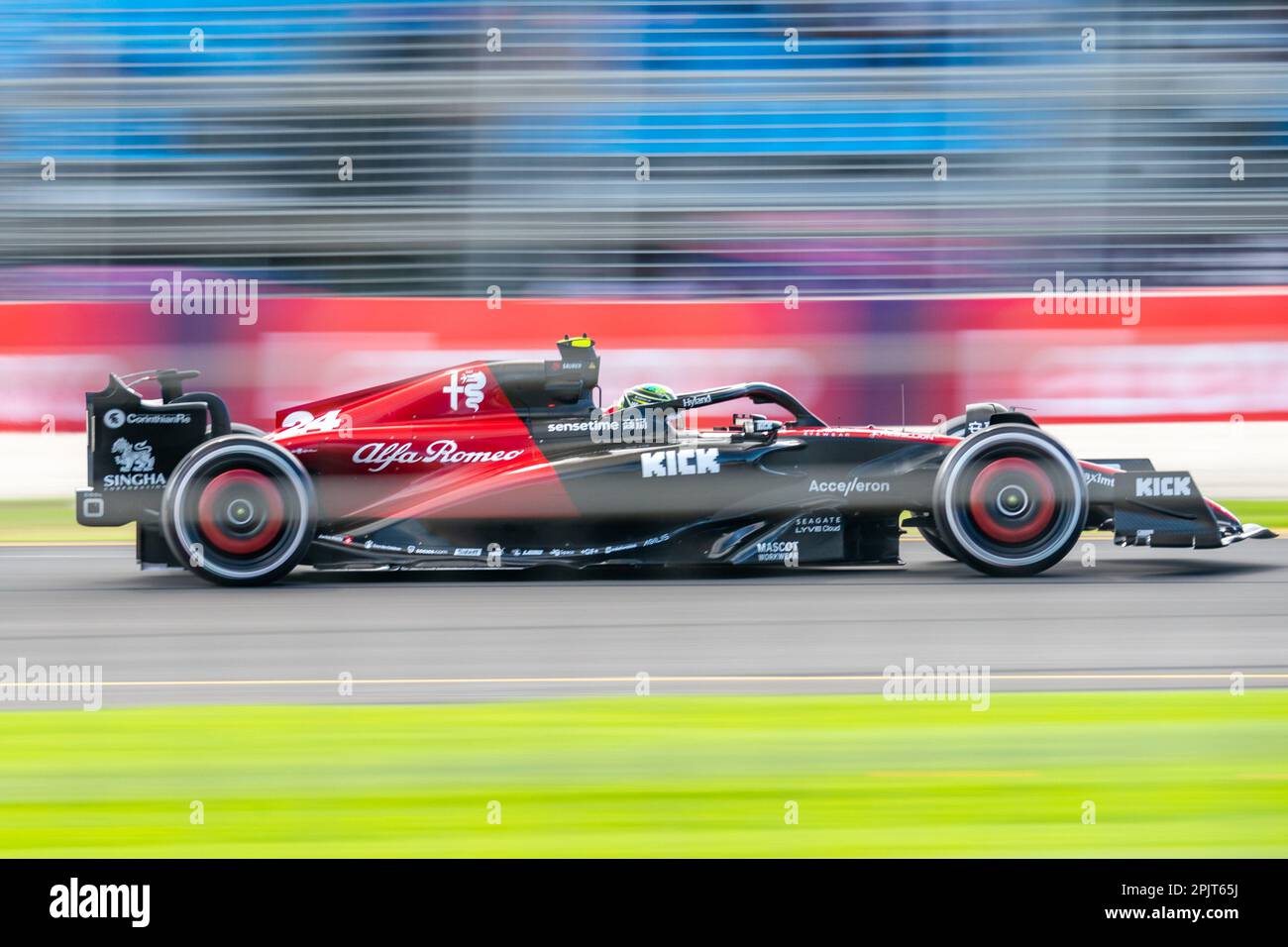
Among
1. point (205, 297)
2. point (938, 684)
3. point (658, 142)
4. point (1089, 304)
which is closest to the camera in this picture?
point (938, 684)

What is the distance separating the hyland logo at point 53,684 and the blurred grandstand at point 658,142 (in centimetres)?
563

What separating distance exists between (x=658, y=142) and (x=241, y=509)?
531cm

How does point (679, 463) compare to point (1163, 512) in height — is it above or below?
above

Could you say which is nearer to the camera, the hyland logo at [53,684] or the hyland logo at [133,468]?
the hyland logo at [53,684]

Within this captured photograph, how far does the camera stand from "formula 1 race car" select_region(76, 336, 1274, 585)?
764 cm

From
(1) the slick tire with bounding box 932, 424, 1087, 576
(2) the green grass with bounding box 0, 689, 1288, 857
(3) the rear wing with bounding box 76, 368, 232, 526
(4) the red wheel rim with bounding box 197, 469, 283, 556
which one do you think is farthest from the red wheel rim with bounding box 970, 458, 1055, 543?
(3) the rear wing with bounding box 76, 368, 232, 526

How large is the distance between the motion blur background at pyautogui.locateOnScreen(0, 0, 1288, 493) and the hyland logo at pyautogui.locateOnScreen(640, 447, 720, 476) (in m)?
3.03

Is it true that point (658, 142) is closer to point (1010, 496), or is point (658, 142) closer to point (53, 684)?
point (1010, 496)

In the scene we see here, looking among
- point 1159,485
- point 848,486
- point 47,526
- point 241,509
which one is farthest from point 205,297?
point 1159,485

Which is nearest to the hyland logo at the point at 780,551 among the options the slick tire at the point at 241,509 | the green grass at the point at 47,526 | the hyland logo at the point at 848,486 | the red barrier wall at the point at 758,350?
the hyland logo at the point at 848,486

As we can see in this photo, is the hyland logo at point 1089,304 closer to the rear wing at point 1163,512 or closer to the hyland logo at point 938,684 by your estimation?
the rear wing at point 1163,512

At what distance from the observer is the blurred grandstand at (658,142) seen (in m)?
11.5

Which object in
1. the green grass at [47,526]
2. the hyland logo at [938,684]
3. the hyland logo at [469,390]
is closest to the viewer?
the hyland logo at [938,684]

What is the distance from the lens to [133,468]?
7.82 meters
